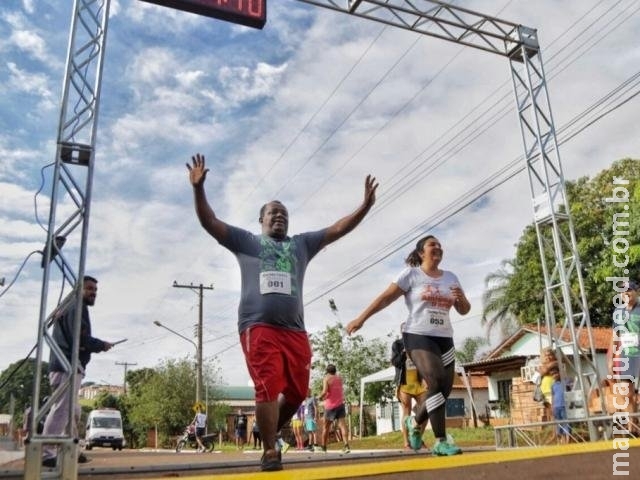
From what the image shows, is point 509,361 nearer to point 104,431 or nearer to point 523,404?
point 523,404

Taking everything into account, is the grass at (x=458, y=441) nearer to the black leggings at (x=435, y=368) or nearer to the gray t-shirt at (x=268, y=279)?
the black leggings at (x=435, y=368)

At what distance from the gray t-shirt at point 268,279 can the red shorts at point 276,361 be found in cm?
6

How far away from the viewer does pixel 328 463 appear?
517 cm

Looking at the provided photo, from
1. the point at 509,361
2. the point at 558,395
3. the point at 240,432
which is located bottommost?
the point at 240,432

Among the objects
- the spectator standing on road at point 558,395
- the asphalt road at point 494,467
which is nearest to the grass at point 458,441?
the spectator standing on road at point 558,395

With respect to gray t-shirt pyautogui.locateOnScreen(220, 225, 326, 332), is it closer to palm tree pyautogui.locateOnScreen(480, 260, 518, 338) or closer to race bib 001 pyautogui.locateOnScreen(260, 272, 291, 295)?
race bib 001 pyautogui.locateOnScreen(260, 272, 291, 295)

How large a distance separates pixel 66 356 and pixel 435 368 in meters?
3.18

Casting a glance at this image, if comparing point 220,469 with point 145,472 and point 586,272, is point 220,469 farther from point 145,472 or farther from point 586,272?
point 586,272

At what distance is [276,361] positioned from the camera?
3609 mm

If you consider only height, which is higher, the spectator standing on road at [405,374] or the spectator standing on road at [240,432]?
the spectator standing on road at [405,374]

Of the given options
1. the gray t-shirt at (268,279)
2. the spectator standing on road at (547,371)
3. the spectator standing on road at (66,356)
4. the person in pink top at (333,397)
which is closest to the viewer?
the gray t-shirt at (268,279)

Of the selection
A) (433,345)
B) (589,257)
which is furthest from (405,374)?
(589,257)

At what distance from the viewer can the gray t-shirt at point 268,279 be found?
12.2 ft

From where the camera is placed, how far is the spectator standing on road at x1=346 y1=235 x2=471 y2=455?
4.50 m
